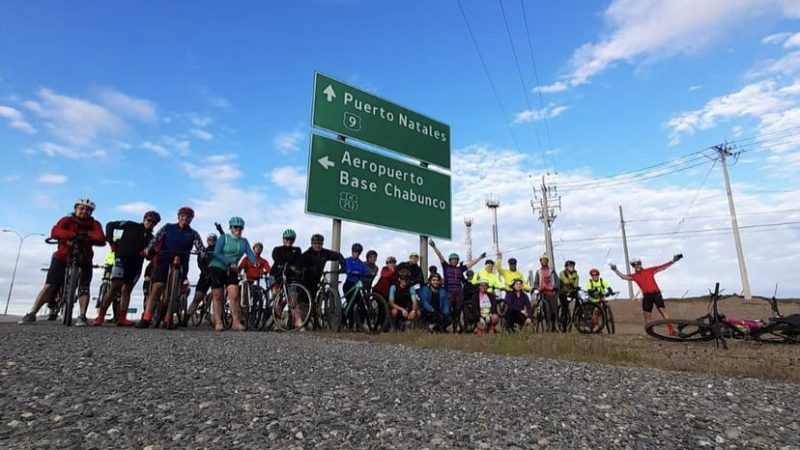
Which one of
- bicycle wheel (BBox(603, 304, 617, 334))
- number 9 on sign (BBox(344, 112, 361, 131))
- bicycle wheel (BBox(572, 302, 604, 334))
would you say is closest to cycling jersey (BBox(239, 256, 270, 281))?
number 9 on sign (BBox(344, 112, 361, 131))

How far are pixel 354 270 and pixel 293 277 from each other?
3.99ft

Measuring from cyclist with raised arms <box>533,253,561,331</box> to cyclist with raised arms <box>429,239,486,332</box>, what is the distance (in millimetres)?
1845

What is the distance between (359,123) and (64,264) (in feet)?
22.3

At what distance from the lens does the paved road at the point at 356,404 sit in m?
2.09

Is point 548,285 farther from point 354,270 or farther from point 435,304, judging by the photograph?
point 354,270

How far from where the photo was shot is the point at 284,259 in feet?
28.1

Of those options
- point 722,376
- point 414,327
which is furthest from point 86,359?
point 414,327

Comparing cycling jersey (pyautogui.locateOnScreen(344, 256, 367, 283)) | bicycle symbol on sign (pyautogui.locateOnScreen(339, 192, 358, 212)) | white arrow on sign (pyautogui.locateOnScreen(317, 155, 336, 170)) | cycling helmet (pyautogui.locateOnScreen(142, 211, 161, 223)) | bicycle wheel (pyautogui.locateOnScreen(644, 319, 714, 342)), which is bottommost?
bicycle wheel (pyautogui.locateOnScreen(644, 319, 714, 342))

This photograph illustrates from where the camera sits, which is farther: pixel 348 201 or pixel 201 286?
pixel 348 201

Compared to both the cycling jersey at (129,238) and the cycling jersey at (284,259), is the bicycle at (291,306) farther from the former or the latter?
the cycling jersey at (129,238)

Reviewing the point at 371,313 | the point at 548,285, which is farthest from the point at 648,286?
the point at 371,313

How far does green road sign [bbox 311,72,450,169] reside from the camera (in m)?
10.9

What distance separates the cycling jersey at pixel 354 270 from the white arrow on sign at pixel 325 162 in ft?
7.52

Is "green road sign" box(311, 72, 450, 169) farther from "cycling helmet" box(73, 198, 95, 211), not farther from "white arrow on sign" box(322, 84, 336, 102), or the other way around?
"cycling helmet" box(73, 198, 95, 211)
